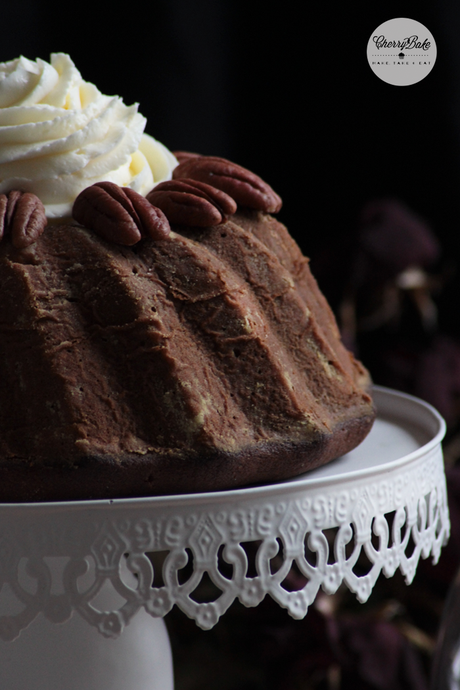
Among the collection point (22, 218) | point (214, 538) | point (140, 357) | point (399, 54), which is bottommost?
point (214, 538)

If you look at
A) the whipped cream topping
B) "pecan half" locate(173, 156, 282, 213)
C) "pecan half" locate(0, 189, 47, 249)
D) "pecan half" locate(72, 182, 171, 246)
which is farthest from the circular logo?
"pecan half" locate(0, 189, 47, 249)

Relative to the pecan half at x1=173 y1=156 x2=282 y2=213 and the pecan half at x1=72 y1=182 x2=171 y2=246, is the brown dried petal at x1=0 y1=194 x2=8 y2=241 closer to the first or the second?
the pecan half at x1=72 y1=182 x2=171 y2=246

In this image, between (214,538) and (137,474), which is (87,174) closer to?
(137,474)

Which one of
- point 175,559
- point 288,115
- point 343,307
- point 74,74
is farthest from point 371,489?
point 288,115

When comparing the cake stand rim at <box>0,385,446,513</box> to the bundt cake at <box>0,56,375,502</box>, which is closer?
the cake stand rim at <box>0,385,446,513</box>

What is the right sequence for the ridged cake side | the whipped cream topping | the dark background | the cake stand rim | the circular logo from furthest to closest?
1. the dark background
2. the circular logo
3. the whipped cream topping
4. the ridged cake side
5. the cake stand rim

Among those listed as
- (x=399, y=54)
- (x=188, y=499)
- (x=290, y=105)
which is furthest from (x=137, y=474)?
(x=290, y=105)

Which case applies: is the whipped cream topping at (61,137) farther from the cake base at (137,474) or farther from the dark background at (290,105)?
the dark background at (290,105)
